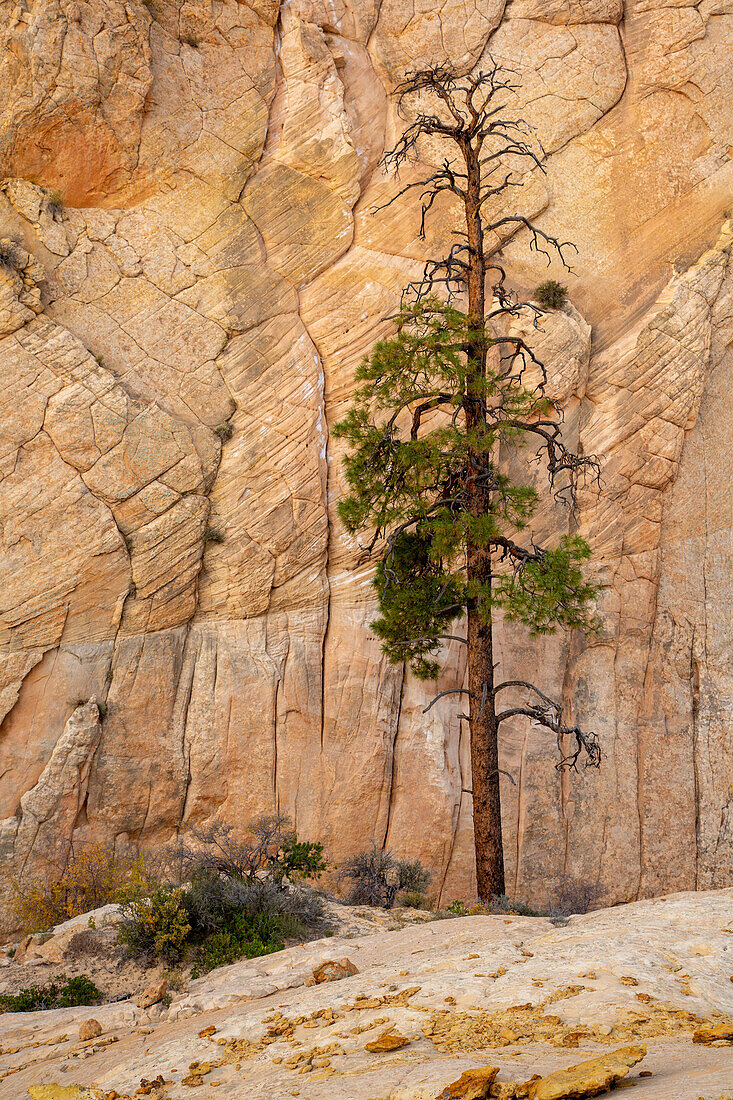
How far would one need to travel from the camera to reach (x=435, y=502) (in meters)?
11.4

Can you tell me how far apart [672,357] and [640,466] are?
228cm

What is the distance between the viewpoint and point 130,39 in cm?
1549

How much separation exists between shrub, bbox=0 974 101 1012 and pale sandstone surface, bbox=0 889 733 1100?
1.90 feet

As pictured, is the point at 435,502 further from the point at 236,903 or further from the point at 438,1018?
the point at 438,1018

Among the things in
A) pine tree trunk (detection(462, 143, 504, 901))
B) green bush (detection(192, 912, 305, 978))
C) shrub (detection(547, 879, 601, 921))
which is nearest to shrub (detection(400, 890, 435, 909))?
pine tree trunk (detection(462, 143, 504, 901))

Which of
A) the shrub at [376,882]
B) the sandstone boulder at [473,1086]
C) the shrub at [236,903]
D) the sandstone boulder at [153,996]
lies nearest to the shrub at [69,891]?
the shrub at [236,903]

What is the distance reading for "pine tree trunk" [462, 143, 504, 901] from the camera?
11.1 m

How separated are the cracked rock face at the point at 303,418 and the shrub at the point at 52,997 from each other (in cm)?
507

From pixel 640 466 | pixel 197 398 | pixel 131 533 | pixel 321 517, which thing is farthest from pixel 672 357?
pixel 131 533

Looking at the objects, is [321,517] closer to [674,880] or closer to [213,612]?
[213,612]

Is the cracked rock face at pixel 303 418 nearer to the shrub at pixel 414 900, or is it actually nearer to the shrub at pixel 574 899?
the shrub at pixel 574 899

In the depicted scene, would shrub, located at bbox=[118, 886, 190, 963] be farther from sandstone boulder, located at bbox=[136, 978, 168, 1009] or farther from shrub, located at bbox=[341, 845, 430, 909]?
shrub, located at bbox=[341, 845, 430, 909]

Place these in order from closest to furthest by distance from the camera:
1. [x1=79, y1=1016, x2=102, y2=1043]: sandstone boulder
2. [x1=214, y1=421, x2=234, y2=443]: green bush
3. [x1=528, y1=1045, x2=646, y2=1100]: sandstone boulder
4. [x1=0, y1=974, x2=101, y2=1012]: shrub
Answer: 1. [x1=528, y1=1045, x2=646, y2=1100]: sandstone boulder
2. [x1=79, y1=1016, x2=102, y2=1043]: sandstone boulder
3. [x1=0, y1=974, x2=101, y2=1012]: shrub
4. [x1=214, y1=421, x2=234, y2=443]: green bush

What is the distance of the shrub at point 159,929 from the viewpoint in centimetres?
836
